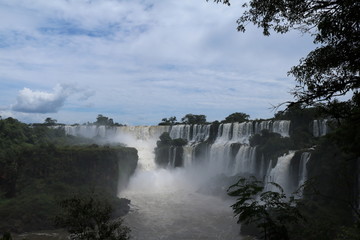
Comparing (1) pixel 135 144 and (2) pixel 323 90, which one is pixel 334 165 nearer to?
(2) pixel 323 90

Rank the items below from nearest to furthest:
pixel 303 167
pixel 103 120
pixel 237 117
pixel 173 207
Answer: pixel 303 167 → pixel 173 207 → pixel 237 117 → pixel 103 120

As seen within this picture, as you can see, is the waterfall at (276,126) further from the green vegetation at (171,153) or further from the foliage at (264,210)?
the foliage at (264,210)

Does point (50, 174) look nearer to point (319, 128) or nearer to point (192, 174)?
point (192, 174)

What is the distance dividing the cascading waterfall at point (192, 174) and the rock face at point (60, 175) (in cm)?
386

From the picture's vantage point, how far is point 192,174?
163 feet

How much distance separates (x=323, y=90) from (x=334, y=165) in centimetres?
1954

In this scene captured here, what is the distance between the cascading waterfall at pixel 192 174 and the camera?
28.6 metres

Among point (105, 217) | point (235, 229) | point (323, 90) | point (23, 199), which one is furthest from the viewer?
point (23, 199)

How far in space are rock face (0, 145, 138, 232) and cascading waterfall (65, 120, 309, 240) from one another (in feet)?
12.7

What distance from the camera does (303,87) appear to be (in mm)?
8219

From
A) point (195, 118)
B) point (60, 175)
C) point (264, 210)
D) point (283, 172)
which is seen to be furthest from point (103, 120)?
point (264, 210)

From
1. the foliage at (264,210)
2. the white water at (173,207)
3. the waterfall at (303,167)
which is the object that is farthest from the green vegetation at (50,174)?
the foliage at (264,210)

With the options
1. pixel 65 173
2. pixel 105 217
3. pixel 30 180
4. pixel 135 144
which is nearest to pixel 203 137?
pixel 135 144

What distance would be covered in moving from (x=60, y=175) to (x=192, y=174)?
19.6m
